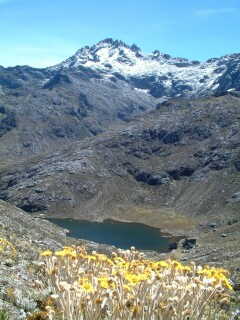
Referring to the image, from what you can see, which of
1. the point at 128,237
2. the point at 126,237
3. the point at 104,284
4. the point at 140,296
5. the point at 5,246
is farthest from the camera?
the point at 128,237

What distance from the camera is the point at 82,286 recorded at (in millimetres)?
→ 7961

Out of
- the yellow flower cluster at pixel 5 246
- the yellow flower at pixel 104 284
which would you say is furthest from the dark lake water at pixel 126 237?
the yellow flower at pixel 104 284

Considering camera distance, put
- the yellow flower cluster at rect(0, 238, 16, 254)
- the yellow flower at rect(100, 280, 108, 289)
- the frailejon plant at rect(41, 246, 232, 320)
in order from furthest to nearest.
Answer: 1. the yellow flower cluster at rect(0, 238, 16, 254)
2. the frailejon plant at rect(41, 246, 232, 320)
3. the yellow flower at rect(100, 280, 108, 289)

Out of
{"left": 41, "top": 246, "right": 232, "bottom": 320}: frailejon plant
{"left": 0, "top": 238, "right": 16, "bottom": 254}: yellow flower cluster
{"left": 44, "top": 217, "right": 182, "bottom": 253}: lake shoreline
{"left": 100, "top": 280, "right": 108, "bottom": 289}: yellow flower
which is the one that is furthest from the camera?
{"left": 44, "top": 217, "right": 182, "bottom": 253}: lake shoreline

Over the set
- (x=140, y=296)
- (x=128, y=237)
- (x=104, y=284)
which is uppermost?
(x=104, y=284)

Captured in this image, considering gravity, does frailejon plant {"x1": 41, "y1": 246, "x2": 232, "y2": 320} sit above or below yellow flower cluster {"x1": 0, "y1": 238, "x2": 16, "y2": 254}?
above

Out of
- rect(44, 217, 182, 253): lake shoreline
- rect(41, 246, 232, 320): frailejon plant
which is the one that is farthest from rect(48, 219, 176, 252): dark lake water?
rect(41, 246, 232, 320): frailejon plant

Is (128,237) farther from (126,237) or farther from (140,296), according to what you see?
(140,296)

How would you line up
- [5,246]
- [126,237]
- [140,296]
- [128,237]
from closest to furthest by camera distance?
[140,296] → [5,246] → [126,237] → [128,237]

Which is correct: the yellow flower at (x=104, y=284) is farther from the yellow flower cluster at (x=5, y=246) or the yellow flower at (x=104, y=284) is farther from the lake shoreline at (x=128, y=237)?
the lake shoreline at (x=128, y=237)

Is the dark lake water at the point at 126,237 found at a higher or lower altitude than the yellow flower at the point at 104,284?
lower

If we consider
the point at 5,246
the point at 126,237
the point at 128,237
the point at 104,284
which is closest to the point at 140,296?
the point at 104,284

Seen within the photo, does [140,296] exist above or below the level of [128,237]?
above

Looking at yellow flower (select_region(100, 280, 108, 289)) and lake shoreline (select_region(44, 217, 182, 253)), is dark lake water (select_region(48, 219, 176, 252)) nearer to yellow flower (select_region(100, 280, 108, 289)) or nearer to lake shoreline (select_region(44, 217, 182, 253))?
lake shoreline (select_region(44, 217, 182, 253))
